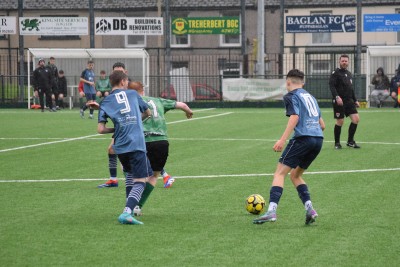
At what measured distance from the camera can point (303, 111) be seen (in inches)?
380

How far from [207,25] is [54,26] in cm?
695

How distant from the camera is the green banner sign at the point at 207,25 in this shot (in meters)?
42.5

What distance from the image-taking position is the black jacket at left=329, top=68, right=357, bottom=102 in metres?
19.1

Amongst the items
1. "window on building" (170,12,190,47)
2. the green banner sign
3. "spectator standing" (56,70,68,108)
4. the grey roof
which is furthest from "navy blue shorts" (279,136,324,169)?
"window on building" (170,12,190,47)

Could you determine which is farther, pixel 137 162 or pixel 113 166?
pixel 113 166

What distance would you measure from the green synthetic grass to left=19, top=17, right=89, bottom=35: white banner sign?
2069cm

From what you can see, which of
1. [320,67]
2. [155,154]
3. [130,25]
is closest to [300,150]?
[155,154]

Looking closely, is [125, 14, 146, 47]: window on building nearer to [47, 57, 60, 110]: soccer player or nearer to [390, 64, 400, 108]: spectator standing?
A: [47, 57, 60, 110]: soccer player

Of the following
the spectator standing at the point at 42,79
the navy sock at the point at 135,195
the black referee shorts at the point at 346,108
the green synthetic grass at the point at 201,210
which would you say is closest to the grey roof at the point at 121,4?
the spectator standing at the point at 42,79

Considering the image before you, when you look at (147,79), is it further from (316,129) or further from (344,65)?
(316,129)

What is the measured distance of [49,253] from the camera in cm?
812

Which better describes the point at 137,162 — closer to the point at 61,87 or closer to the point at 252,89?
the point at 61,87

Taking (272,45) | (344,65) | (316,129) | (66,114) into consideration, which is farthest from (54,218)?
(272,45)

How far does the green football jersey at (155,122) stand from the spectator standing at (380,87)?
1052 inches
